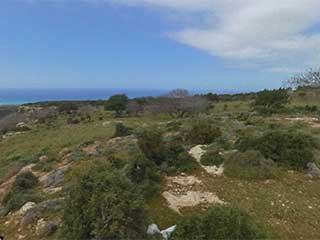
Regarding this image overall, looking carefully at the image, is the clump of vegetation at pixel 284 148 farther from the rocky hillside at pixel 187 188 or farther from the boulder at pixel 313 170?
the boulder at pixel 313 170

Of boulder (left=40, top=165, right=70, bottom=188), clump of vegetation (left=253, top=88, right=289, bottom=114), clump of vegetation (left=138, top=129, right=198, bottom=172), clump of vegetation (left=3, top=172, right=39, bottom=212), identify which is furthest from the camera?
clump of vegetation (left=253, top=88, right=289, bottom=114)

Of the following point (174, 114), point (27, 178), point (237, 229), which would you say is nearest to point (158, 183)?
point (237, 229)

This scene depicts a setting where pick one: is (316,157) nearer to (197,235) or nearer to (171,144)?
(171,144)

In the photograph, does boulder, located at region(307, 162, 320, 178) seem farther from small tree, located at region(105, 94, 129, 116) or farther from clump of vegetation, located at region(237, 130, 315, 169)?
small tree, located at region(105, 94, 129, 116)

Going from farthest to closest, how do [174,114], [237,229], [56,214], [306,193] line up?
[174,114]
[306,193]
[56,214]
[237,229]

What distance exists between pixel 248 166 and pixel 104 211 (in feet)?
19.1

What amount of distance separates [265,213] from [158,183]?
2.87 meters

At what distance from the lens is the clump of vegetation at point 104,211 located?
204 inches

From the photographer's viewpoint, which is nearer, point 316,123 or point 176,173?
point 176,173

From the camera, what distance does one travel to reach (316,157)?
11.8 metres

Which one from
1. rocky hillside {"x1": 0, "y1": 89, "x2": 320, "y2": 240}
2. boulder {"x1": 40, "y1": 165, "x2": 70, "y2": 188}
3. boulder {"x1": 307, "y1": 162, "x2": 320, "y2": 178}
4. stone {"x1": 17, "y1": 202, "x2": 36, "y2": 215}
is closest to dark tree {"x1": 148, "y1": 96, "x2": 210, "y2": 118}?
rocky hillside {"x1": 0, "y1": 89, "x2": 320, "y2": 240}

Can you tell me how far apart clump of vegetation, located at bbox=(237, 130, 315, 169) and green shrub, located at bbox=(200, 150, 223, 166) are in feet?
3.15

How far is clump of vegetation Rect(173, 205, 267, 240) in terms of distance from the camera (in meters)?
5.10

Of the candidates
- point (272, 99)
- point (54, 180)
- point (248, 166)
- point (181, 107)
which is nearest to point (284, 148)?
point (248, 166)
